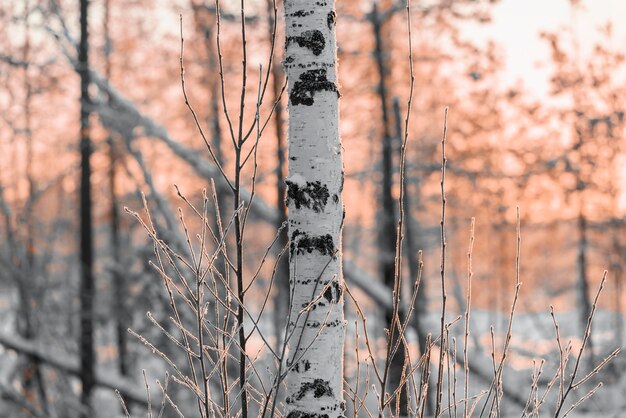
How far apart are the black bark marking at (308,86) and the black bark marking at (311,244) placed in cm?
47

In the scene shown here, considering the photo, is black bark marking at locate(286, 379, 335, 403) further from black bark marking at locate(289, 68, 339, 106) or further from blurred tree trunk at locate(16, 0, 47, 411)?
blurred tree trunk at locate(16, 0, 47, 411)

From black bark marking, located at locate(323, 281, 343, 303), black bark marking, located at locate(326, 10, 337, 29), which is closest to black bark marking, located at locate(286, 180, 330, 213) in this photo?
black bark marking, located at locate(323, 281, 343, 303)

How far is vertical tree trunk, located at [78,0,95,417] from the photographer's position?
11703 millimetres

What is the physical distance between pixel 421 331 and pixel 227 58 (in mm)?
6762

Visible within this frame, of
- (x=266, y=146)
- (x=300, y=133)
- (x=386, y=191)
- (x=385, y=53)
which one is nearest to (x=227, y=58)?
(x=266, y=146)

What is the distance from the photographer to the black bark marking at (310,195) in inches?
91.0

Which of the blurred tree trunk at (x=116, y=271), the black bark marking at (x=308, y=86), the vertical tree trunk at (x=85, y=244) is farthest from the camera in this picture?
the blurred tree trunk at (x=116, y=271)

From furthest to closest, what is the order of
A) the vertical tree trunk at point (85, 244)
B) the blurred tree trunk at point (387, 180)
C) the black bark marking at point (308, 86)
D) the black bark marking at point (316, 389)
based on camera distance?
the vertical tree trunk at point (85, 244) < the blurred tree trunk at point (387, 180) < the black bark marking at point (308, 86) < the black bark marking at point (316, 389)

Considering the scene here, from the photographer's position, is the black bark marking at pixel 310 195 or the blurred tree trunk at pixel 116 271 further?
the blurred tree trunk at pixel 116 271

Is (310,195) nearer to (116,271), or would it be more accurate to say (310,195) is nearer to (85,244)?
(85,244)

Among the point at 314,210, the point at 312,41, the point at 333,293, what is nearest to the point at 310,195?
the point at 314,210

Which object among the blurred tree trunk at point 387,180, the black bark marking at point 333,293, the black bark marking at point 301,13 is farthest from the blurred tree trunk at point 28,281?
the black bark marking at point 333,293

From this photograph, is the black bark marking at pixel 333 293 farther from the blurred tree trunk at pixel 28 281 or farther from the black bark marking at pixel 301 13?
the blurred tree trunk at pixel 28 281

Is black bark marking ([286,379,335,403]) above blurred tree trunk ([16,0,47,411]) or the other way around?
the other way around
